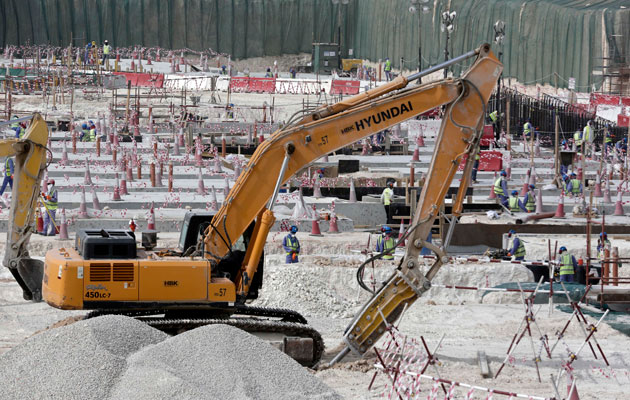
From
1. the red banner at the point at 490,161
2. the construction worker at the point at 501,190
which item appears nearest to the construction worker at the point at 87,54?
the red banner at the point at 490,161

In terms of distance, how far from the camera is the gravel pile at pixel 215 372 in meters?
12.9

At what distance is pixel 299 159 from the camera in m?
16.4

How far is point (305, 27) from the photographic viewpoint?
75.4 meters

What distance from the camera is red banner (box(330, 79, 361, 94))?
57.8 m

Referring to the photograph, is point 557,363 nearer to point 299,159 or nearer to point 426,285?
point 426,285

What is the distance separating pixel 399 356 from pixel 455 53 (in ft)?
162

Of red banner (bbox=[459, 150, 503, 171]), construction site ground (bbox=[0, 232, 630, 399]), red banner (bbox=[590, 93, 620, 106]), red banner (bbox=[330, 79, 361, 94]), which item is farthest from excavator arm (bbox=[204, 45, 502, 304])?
red banner (bbox=[330, 79, 361, 94])

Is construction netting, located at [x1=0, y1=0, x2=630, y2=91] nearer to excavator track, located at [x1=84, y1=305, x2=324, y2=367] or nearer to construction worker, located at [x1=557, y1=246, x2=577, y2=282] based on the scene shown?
construction worker, located at [x1=557, y1=246, x2=577, y2=282]

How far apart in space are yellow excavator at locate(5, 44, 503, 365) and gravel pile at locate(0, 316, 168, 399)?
115 cm

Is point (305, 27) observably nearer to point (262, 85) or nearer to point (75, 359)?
point (262, 85)

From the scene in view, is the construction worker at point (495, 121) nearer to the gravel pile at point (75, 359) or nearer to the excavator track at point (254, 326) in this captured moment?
the excavator track at point (254, 326)

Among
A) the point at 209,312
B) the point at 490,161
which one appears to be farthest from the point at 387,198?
the point at 209,312

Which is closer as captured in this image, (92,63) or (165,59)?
(92,63)

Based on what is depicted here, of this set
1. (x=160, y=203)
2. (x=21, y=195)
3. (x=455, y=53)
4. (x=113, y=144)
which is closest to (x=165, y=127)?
(x=113, y=144)
